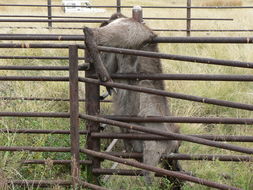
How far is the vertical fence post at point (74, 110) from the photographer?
389 centimetres

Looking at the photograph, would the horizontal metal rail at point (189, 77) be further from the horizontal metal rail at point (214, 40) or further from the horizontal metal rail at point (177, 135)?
the horizontal metal rail at point (177, 135)

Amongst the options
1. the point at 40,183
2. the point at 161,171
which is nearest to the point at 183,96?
the point at 161,171

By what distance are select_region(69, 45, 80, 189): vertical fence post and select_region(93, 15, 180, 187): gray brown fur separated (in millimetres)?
257

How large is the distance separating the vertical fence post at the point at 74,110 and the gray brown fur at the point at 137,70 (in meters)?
0.26

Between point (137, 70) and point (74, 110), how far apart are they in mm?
755

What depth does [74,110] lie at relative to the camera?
13.1ft

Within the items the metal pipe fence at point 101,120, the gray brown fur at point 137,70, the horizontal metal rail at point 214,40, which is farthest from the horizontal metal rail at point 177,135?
the horizontal metal rail at point 214,40

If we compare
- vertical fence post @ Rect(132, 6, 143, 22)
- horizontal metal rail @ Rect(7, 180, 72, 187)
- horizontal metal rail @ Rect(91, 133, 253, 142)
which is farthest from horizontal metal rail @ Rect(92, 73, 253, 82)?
horizontal metal rail @ Rect(7, 180, 72, 187)

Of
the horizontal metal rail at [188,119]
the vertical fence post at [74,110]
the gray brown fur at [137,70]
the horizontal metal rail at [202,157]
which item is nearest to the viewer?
the horizontal metal rail at [188,119]

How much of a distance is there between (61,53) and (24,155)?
5695mm

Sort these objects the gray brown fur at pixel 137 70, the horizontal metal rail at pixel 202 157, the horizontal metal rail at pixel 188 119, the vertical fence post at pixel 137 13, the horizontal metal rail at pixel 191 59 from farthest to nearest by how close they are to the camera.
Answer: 1. the vertical fence post at pixel 137 13
2. the gray brown fur at pixel 137 70
3. the horizontal metal rail at pixel 202 157
4. the horizontal metal rail at pixel 188 119
5. the horizontal metal rail at pixel 191 59

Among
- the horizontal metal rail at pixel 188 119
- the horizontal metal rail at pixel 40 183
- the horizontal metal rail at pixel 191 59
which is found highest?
the horizontal metal rail at pixel 191 59

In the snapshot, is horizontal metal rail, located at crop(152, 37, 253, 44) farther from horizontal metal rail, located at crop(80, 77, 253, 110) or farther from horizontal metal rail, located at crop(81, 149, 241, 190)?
horizontal metal rail, located at crop(81, 149, 241, 190)

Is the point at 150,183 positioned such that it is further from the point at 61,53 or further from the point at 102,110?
the point at 61,53
